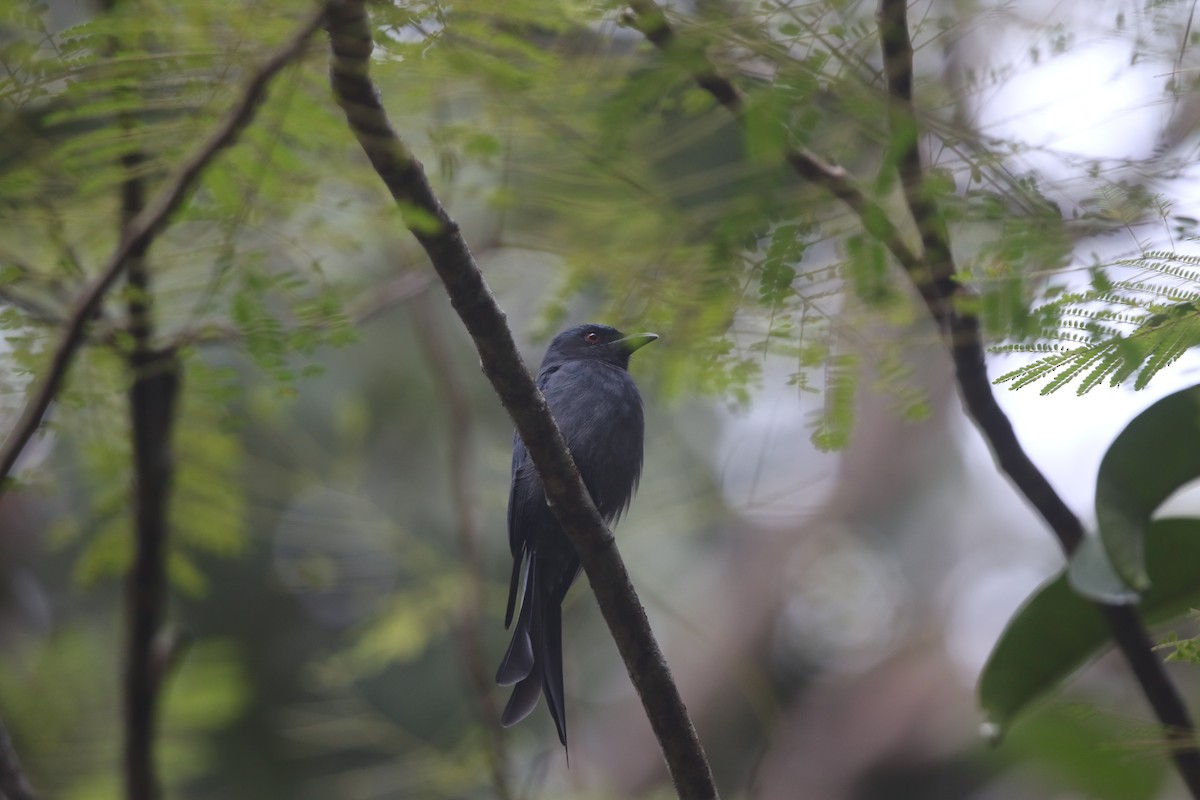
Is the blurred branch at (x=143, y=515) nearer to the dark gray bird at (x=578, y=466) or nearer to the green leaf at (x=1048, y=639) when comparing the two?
the dark gray bird at (x=578, y=466)

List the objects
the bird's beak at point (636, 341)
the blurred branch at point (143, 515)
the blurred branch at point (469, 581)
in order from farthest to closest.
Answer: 1. the blurred branch at point (469, 581)
2. the bird's beak at point (636, 341)
3. the blurred branch at point (143, 515)

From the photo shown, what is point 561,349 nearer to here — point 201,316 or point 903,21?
point 201,316

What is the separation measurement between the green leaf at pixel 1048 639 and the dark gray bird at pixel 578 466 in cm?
147

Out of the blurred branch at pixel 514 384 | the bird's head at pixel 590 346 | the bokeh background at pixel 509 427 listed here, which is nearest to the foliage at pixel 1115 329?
the bokeh background at pixel 509 427

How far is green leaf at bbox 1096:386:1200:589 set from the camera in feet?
8.17

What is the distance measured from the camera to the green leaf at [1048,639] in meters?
2.90

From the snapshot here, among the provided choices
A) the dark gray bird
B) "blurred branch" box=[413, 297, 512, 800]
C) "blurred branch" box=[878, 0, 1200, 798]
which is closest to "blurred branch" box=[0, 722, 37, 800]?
the dark gray bird

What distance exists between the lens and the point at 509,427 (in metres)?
8.23

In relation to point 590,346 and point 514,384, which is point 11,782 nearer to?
point 514,384

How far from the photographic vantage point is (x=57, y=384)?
2.97 metres

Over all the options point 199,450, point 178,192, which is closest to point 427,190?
point 178,192

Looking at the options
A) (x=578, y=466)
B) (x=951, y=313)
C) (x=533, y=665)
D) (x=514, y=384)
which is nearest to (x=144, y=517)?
(x=533, y=665)

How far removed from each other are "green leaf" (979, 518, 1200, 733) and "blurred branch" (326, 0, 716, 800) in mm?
853

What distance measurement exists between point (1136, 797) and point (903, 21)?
118 inches
